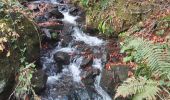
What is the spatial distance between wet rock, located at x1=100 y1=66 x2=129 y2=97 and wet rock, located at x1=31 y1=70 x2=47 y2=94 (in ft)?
4.71

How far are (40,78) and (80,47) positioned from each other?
97.5 inches

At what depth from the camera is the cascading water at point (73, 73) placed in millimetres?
6945

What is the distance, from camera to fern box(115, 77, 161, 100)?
15.2ft

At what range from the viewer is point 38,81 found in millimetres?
6754

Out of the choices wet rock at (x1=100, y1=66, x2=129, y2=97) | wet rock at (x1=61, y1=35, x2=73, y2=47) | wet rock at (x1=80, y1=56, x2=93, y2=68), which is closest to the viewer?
wet rock at (x1=100, y1=66, x2=129, y2=97)

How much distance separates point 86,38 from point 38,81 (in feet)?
11.0

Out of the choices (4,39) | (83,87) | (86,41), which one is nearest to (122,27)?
(86,41)

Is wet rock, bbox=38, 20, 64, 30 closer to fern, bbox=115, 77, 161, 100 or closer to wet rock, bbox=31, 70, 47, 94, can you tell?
wet rock, bbox=31, 70, 47, 94

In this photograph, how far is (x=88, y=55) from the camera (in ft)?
27.5

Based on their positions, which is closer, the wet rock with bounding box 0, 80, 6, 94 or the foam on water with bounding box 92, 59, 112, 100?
the wet rock with bounding box 0, 80, 6, 94

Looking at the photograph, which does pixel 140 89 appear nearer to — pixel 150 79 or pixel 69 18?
pixel 150 79

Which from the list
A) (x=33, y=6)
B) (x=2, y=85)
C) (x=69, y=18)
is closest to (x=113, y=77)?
(x=2, y=85)

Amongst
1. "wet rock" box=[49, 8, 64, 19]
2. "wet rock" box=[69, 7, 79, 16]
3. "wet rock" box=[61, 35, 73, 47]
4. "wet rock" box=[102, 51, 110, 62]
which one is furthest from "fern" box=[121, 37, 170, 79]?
"wet rock" box=[69, 7, 79, 16]

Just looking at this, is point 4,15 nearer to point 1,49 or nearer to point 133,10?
point 1,49
